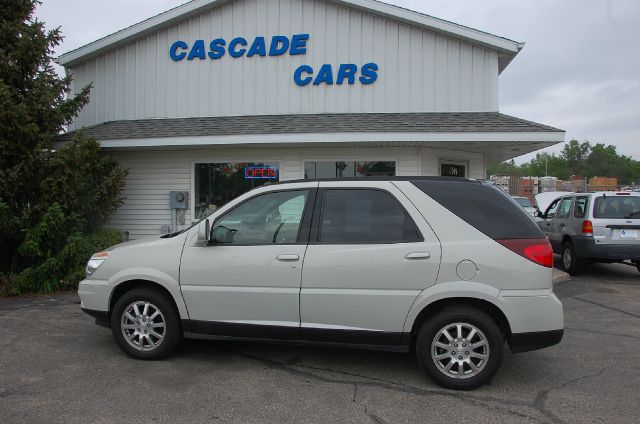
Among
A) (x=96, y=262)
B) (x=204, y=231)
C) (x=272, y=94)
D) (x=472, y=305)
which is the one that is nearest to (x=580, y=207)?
(x=272, y=94)

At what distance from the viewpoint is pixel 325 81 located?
34.1 ft

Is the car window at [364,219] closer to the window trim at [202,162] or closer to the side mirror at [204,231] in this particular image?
the side mirror at [204,231]

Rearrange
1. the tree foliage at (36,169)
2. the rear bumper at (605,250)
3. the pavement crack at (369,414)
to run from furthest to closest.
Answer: the rear bumper at (605,250) < the tree foliage at (36,169) < the pavement crack at (369,414)

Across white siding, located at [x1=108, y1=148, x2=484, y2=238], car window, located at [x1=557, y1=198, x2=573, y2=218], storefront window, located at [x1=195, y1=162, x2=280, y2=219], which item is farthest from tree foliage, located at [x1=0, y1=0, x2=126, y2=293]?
car window, located at [x1=557, y1=198, x2=573, y2=218]

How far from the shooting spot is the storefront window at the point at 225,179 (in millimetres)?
10195

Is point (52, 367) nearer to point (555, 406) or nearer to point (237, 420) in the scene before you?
point (237, 420)

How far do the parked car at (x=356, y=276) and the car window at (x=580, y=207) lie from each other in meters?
6.67

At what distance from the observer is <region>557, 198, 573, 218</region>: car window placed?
428 inches

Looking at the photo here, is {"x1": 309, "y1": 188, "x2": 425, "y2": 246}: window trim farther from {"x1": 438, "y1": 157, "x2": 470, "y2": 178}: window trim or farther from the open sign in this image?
{"x1": 438, "y1": 157, "x2": 470, "y2": 178}: window trim

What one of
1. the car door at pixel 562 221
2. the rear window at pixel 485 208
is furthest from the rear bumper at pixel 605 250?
the rear window at pixel 485 208

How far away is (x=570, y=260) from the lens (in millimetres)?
10320

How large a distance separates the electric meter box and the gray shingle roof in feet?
4.31

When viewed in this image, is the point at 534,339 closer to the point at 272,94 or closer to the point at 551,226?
the point at 272,94

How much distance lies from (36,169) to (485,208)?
24.0 ft
